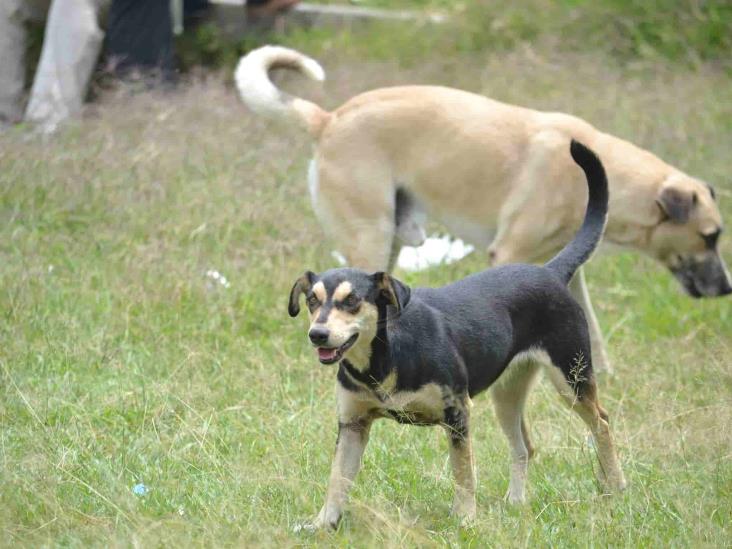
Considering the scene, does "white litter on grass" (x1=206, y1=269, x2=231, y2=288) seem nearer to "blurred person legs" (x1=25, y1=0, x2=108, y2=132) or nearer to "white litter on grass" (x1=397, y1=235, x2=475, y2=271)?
"white litter on grass" (x1=397, y1=235, x2=475, y2=271)

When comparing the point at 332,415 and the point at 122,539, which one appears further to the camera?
the point at 332,415

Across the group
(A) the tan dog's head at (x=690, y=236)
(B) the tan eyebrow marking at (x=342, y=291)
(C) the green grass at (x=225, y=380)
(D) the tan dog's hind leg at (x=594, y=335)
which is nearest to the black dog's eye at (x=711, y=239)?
(A) the tan dog's head at (x=690, y=236)

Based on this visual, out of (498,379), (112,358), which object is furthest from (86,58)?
(498,379)

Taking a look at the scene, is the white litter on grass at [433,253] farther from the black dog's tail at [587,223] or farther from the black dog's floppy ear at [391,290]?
the black dog's floppy ear at [391,290]

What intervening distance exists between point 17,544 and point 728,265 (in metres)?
5.78

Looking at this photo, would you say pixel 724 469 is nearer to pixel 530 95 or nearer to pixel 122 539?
pixel 122 539

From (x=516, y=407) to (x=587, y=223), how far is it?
2.52 ft

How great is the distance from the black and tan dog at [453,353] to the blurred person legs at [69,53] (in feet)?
18.0

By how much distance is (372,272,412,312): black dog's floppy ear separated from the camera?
4.07 meters

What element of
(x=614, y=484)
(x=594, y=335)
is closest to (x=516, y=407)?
(x=614, y=484)

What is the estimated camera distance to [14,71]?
A: 995cm

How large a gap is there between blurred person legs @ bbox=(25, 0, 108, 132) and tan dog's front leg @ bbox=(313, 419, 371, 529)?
573 cm

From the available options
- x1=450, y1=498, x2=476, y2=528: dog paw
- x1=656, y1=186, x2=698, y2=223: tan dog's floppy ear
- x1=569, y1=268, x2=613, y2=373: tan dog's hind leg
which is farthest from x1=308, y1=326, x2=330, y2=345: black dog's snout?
x1=656, y1=186, x2=698, y2=223: tan dog's floppy ear

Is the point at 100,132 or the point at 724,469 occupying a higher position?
the point at 724,469
